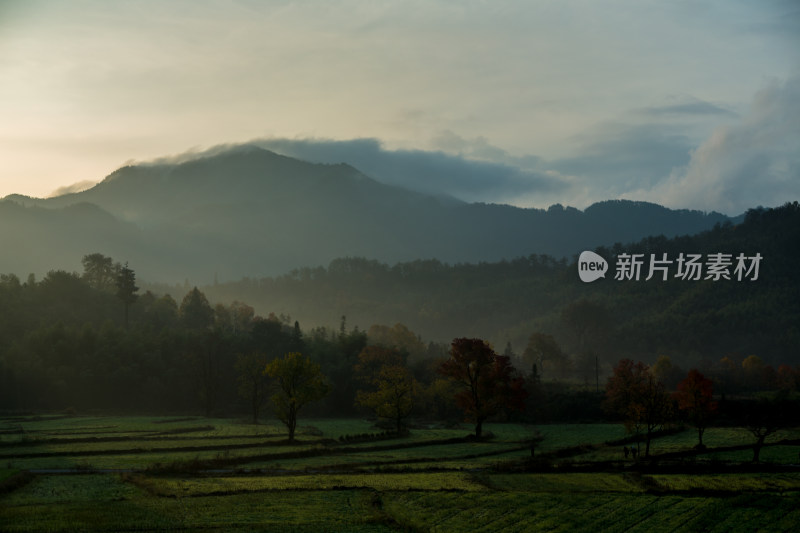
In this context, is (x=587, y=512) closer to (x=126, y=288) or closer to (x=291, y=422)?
(x=291, y=422)

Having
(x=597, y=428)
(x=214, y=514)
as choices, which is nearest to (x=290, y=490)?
(x=214, y=514)

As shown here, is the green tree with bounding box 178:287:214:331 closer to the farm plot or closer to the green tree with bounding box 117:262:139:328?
the green tree with bounding box 117:262:139:328

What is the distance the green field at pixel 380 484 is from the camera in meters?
38.7

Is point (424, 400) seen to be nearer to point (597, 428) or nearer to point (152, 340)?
point (597, 428)

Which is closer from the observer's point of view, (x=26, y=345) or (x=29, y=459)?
(x=29, y=459)

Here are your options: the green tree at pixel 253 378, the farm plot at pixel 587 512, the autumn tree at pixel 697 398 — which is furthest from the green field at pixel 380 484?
the green tree at pixel 253 378

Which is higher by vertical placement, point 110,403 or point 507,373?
point 507,373

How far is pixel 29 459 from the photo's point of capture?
61.7 metres

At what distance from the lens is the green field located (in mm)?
38688

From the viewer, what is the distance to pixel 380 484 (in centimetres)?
5031

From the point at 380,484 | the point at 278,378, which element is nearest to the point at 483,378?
the point at 278,378

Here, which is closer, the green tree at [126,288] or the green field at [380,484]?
the green field at [380,484]

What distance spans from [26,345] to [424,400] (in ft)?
244

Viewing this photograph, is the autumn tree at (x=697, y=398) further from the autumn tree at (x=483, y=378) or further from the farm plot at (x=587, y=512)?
the farm plot at (x=587, y=512)
